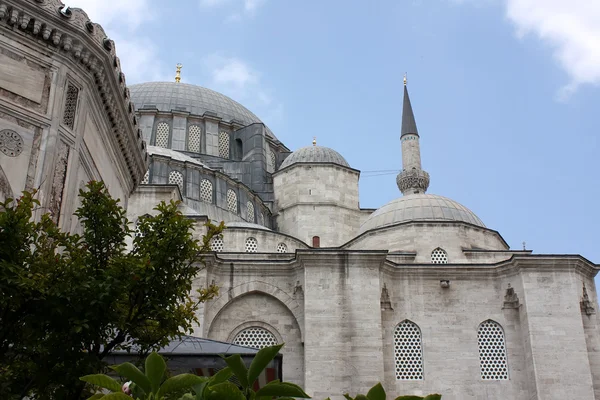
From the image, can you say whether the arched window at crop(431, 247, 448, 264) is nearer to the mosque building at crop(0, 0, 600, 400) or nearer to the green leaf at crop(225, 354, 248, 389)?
the mosque building at crop(0, 0, 600, 400)

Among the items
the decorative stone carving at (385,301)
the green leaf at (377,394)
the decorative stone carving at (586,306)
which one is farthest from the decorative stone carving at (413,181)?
the green leaf at (377,394)

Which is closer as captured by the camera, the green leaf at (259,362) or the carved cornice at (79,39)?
the green leaf at (259,362)

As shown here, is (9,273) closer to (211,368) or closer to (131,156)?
(211,368)

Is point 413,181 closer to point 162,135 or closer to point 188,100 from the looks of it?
point 162,135

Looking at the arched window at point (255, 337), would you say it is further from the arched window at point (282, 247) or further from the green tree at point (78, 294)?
the green tree at point (78, 294)

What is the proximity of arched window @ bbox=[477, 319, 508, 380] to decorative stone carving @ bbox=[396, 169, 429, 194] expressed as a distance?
8.97 meters

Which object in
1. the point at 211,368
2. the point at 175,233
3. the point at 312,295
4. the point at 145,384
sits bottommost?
the point at 145,384

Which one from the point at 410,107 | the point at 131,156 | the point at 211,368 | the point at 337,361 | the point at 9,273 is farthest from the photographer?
the point at 410,107

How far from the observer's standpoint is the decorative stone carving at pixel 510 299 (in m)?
19.5

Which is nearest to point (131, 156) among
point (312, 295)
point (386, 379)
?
point (312, 295)

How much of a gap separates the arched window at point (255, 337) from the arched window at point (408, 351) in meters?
3.15

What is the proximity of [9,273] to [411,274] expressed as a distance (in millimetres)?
15491

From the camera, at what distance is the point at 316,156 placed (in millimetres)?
29781

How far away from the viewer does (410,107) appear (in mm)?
33250
